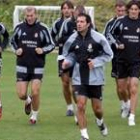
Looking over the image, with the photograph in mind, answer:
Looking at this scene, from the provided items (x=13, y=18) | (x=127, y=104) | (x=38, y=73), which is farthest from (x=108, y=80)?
(x=13, y=18)

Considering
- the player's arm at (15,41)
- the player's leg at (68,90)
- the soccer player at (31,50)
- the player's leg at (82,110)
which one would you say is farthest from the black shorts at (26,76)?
the player's leg at (82,110)

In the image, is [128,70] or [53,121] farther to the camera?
[53,121]

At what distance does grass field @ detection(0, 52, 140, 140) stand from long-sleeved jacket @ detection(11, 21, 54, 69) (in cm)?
Result: 114

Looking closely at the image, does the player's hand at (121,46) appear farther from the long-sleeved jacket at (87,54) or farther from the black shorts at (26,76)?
the long-sleeved jacket at (87,54)

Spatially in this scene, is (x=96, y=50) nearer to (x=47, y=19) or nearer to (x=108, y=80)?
(x=108, y=80)

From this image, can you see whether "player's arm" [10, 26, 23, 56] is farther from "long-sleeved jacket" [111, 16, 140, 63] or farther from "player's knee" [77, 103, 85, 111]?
"player's knee" [77, 103, 85, 111]

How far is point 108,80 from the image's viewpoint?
72.8ft

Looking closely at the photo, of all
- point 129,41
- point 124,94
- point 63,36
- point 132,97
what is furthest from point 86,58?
point 124,94

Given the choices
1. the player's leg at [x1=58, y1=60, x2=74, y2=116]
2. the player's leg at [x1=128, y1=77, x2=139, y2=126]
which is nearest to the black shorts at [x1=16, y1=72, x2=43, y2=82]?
the player's leg at [x1=58, y1=60, x2=74, y2=116]

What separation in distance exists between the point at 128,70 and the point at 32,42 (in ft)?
Result: 6.12

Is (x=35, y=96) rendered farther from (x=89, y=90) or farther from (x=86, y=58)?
(x=86, y=58)

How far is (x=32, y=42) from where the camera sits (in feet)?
46.3

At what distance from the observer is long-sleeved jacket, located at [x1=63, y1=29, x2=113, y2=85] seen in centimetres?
1197

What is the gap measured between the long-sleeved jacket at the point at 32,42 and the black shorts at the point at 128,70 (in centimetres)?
147
